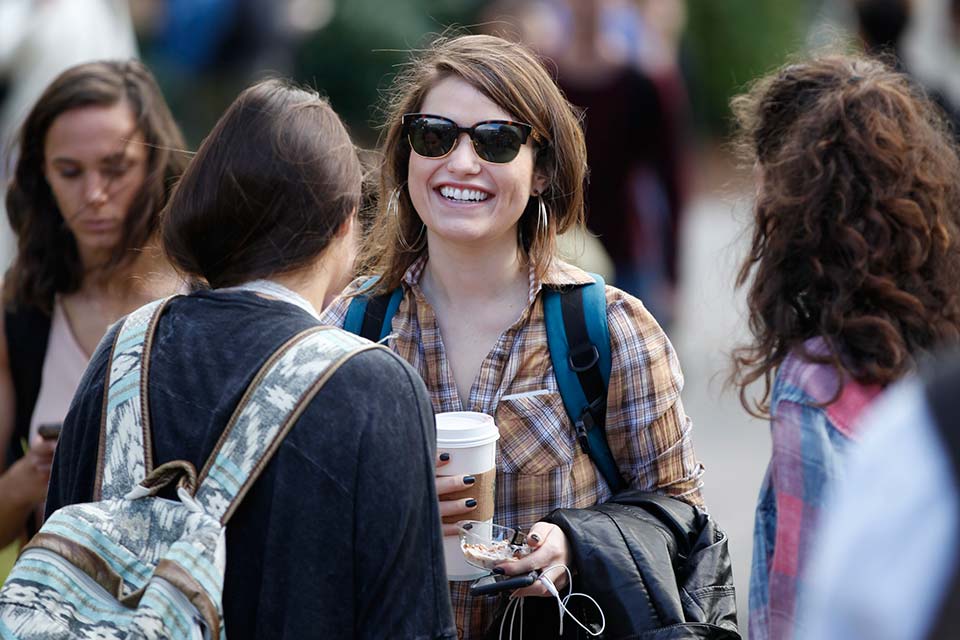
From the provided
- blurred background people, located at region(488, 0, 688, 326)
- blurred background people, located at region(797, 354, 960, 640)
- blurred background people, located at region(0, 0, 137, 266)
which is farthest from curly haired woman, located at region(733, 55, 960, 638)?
blurred background people, located at region(0, 0, 137, 266)

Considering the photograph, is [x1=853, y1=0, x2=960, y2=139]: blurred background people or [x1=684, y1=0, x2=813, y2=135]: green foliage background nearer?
[x1=853, y1=0, x2=960, y2=139]: blurred background people

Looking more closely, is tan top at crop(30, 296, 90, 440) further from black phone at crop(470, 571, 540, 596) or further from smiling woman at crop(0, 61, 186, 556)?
black phone at crop(470, 571, 540, 596)

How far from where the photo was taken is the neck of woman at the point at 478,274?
9.39 feet

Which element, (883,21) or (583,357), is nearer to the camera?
(583,357)

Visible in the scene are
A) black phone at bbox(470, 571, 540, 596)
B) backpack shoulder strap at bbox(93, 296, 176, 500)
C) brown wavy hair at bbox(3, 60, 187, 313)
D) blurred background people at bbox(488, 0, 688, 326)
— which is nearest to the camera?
backpack shoulder strap at bbox(93, 296, 176, 500)

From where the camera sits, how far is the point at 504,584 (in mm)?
2416

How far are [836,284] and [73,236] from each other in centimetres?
210

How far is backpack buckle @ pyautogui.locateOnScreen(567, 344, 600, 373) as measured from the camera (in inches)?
105

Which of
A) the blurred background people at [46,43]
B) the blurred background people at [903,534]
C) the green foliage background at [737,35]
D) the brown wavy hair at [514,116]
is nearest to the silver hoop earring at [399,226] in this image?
the brown wavy hair at [514,116]

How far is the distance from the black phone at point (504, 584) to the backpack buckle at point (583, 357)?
448mm

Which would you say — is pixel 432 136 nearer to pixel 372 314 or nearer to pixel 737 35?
pixel 372 314

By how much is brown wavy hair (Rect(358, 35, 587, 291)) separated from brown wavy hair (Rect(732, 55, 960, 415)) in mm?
634

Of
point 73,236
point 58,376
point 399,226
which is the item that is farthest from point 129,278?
point 399,226

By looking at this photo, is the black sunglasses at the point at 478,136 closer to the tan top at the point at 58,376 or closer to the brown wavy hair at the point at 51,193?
the brown wavy hair at the point at 51,193
